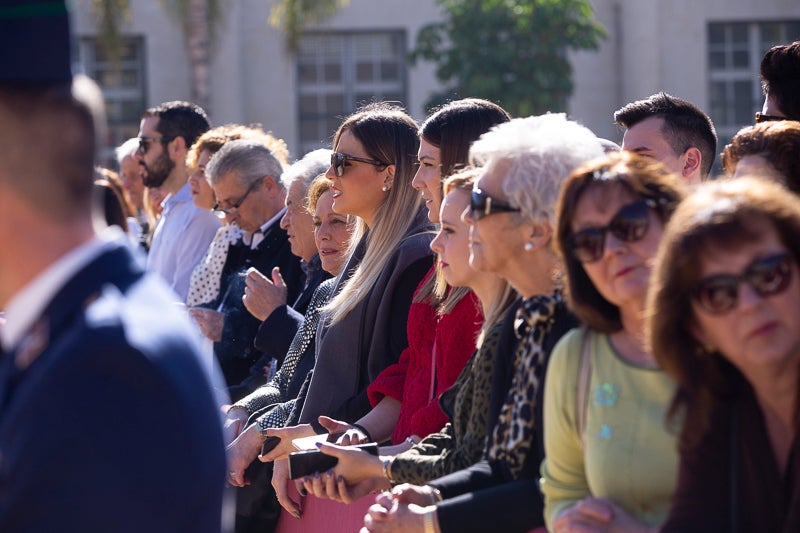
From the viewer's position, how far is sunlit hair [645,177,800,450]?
2.28m

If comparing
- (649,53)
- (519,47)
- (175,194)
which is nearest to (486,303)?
(175,194)

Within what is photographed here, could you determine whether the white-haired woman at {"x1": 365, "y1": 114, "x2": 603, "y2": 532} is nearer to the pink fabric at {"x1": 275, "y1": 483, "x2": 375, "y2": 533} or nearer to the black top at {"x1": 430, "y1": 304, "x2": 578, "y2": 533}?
the black top at {"x1": 430, "y1": 304, "x2": 578, "y2": 533}

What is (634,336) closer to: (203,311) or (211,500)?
(211,500)

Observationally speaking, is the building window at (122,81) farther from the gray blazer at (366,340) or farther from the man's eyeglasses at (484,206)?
the man's eyeglasses at (484,206)

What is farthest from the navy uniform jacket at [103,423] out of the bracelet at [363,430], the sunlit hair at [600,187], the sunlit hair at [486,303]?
the bracelet at [363,430]

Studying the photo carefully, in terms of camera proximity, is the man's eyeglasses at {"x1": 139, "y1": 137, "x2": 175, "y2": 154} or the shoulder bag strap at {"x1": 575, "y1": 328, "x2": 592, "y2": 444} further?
the man's eyeglasses at {"x1": 139, "y1": 137, "x2": 175, "y2": 154}

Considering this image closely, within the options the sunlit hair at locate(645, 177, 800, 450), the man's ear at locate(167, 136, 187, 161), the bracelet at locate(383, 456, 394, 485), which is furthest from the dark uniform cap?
the man's ear at locate(167, 136, 187, 161)

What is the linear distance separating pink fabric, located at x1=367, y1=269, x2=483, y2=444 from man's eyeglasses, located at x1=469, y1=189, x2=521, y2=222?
1.83 feet

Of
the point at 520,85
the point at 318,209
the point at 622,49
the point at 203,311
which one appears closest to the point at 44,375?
the point at 318,209

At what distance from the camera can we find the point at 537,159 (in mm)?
3340

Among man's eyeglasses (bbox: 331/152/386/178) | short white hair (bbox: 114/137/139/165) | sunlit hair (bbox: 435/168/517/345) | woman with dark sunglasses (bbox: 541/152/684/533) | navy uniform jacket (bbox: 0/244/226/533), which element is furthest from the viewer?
short white hair (bbox: 114/137/139/165)

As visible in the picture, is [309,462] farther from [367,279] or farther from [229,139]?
[229,139]

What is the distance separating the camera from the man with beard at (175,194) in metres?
7.51

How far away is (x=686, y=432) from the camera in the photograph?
2344mm
